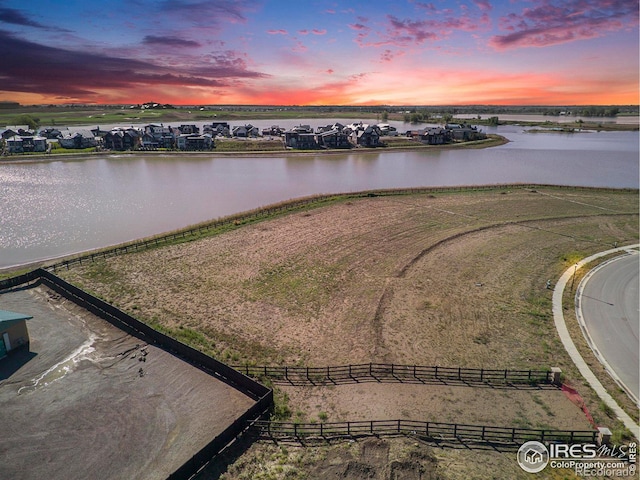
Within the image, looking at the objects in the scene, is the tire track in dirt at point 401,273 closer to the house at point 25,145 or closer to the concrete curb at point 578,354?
the concrete curb at point 578,354

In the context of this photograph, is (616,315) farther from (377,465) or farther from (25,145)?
(25,145)

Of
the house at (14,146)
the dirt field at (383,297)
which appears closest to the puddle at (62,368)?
the dirt field at (383,297)

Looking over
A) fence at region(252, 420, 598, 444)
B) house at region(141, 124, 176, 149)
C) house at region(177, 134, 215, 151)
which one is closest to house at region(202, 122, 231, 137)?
house at region(141, 124, 176, 149)

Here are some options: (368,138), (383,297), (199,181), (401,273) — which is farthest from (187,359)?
(368,138)

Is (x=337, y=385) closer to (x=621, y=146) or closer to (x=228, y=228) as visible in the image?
(x=228, y=228)

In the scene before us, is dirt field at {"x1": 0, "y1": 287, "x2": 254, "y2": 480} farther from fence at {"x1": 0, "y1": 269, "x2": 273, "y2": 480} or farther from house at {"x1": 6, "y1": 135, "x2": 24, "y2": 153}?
house at {"x1": 6, "y1": 135, "x2": 24, "y2": 153}

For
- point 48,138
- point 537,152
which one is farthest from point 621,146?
point 48,138
